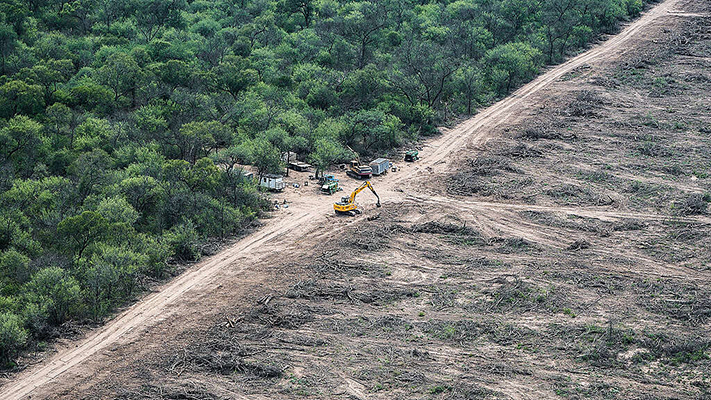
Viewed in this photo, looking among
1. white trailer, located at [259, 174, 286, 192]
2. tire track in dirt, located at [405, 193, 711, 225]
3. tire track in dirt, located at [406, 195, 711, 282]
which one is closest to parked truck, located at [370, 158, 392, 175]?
tire track in dirt, located at [405, 193, 711, 225]

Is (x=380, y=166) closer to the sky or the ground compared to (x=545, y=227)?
closer to the sky

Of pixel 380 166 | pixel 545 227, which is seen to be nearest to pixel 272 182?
pixel 380 166

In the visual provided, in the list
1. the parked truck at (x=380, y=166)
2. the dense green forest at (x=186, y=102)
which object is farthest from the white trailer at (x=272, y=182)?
the parked truck at (x=380, y=166)

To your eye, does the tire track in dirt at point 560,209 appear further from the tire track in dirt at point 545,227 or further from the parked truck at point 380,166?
the parked truck at point 380,166

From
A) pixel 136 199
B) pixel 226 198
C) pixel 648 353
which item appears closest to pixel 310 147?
pixel 226 198

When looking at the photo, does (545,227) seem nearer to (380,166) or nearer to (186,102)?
(380,166)

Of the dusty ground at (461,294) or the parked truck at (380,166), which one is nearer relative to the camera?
the dusty ground at (461,294)

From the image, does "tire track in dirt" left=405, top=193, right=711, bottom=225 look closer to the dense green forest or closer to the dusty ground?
the dusty ground
